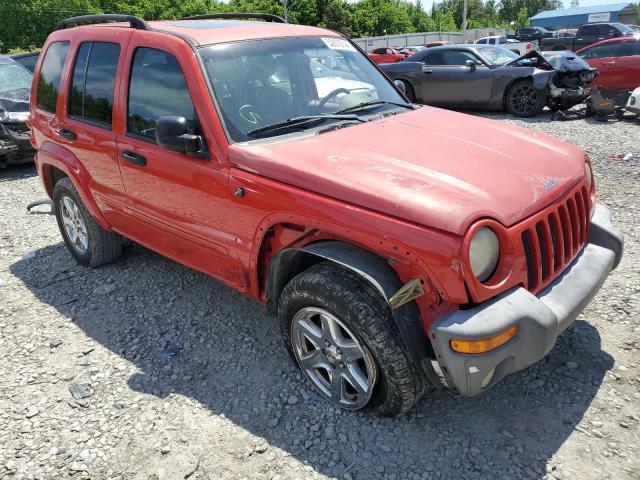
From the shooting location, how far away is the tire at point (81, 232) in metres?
4.67

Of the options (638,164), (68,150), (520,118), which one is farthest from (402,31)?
(68,150)

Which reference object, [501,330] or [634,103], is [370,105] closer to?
[501,330]

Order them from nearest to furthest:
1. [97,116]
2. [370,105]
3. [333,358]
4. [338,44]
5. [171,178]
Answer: [333,358] → [171,178] → [370,105] → [97,116] → [338,44]

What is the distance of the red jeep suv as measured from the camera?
7.84 ft

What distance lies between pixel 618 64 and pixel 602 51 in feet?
2.90

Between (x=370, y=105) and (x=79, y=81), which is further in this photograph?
(x=79, y=81)

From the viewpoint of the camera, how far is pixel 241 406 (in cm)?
312

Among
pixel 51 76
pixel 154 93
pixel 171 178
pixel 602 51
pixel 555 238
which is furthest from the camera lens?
pixel 602 51

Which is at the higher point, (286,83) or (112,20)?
(112,20)

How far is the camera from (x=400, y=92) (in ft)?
14.1

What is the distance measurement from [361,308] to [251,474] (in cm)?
99

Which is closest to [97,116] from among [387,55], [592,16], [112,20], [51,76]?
[112,20]

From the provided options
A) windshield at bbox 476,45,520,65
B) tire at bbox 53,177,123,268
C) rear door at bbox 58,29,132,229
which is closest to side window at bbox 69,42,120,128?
rear door at bbox 58,29,132,229

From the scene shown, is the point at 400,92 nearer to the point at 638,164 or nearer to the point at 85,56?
the point at 85,56
